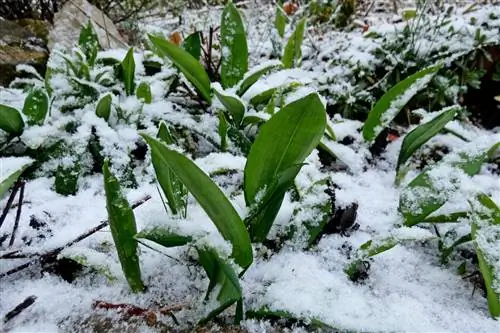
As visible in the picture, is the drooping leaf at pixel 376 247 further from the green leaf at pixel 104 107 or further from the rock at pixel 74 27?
the rock at pixel 74 27

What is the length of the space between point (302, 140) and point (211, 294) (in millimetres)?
281

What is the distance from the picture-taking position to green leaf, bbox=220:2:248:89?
1307mm

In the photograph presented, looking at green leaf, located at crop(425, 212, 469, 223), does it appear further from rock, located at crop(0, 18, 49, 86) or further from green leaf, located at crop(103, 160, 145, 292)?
rock, located at crop(0, 18, 49, 86)

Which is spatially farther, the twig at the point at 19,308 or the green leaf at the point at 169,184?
the green leaf at the point at 169,184

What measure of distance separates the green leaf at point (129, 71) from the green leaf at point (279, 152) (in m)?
0.73

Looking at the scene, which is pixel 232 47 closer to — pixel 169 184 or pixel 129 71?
pixel 129 71

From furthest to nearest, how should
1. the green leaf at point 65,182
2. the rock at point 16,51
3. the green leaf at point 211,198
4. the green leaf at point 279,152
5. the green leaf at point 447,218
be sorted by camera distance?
the rock at point 16,51, the green leaf at point 65,182, the green leaf at point 447,218, the green leaf at point 279,152, the green leaf at point 211,198

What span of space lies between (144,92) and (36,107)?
0.98ft

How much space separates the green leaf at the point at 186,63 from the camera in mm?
1130

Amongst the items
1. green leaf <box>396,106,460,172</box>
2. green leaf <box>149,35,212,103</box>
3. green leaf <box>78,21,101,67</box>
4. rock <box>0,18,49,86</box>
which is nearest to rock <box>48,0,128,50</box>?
rock <box>0,18,49,86</box>

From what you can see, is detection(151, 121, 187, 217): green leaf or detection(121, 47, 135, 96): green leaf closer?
detection(151, 121, 187, 217): green leaf

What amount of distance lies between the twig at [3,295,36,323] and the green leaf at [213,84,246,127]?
25.4 inches

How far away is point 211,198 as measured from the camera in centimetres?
63

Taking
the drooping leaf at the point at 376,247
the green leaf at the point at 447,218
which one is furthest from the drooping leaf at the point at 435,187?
the drooping leaf at the point at 376,247
